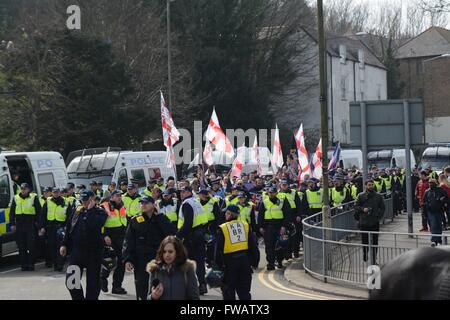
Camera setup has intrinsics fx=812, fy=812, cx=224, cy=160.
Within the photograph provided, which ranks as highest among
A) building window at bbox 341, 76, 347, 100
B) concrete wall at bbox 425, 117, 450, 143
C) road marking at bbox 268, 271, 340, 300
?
building window at bbox 341, 76, 347, 100

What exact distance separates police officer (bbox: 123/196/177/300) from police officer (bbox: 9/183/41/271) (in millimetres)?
6453

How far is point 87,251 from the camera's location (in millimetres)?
11180

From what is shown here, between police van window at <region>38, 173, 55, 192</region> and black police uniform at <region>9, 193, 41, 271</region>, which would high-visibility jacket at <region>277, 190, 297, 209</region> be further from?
police van window at <region>38, 173, 55, 192</region>

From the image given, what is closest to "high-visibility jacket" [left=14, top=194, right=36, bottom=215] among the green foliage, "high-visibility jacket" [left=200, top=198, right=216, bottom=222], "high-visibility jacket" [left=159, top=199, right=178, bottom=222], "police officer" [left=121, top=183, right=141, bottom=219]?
"police officer" [left=121, top=183, right=141, bottom=219]

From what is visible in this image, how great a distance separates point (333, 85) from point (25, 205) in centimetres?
4866

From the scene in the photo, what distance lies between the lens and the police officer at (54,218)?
16.9m

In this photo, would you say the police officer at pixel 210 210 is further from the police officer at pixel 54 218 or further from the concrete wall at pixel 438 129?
the concrete wall at pixel 438 129

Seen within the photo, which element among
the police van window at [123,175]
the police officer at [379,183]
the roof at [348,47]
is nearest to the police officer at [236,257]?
the police van window at [123,175]

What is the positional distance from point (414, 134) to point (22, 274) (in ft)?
29.8

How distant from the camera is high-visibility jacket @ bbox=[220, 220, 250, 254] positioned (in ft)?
34.2

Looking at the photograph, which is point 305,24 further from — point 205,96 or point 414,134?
point 414,134

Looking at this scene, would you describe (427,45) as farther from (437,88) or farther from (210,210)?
(210,210)

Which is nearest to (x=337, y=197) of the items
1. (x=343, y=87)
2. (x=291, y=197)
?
(x=291, y=197)
